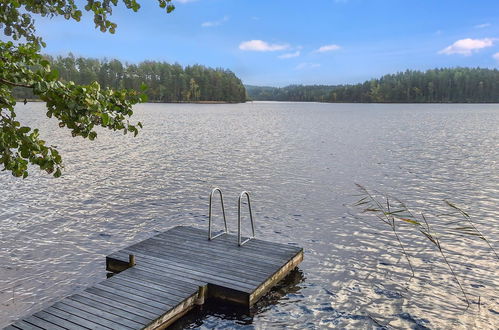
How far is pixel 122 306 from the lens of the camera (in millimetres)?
7312

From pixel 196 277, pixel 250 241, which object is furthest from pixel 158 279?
pixel 250 241

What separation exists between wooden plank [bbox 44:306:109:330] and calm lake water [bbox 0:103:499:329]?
160cm

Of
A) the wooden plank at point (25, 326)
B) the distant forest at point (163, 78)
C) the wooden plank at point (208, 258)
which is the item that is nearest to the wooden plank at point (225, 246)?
the wooden plank at point (208, 258)

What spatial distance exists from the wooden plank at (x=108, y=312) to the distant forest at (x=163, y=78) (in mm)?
163078

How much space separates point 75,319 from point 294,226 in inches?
335

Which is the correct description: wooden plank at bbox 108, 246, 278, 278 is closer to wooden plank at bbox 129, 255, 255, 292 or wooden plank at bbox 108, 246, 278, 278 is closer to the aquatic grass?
wooden plank at bbox 129, 255, 255, 292

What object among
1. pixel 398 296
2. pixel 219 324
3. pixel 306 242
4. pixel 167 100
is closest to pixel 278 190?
pixel 306 242

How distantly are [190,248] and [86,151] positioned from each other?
78.0 ft

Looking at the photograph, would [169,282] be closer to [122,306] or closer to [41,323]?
[122,306]

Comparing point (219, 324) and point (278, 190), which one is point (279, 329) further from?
point (278, 190)

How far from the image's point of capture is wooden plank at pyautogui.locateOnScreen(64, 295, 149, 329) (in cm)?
678

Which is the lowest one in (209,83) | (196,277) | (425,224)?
(425,224)

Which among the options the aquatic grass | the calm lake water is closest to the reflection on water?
the calm lake water

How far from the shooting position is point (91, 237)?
12625 mm
